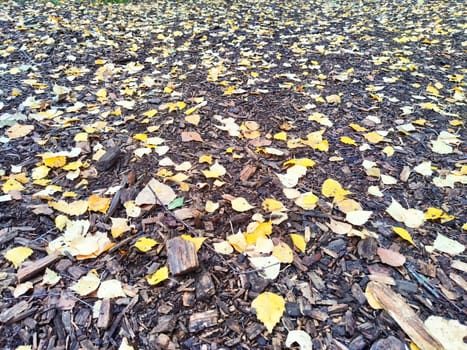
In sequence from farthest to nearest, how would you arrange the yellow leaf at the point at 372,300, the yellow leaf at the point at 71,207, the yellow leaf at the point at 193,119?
the yellow leaf at the point at 193,119, the yellow leaf at the point at 71,207, the yellow leaf at the point at 372,300

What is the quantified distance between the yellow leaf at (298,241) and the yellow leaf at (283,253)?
1.6 inches

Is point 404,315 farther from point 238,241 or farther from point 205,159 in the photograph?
point 205,159

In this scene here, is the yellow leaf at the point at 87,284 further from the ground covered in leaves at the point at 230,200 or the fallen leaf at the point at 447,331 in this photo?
the fallen leaf at the point at 447,331

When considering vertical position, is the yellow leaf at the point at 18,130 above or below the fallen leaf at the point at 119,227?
below

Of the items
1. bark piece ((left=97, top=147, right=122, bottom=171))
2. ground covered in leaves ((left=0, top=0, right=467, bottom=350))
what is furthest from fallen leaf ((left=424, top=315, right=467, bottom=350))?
bark piece ((left=97, top=147, right=122, bottom=171))

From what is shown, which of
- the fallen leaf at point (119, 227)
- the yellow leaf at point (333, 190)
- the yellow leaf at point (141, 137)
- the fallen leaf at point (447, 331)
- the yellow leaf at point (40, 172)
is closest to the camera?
the fallen leaf at point (447, 331)

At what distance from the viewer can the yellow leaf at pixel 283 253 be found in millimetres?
1275

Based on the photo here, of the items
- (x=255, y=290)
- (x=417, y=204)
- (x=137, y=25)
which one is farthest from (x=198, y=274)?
(x=137, y=25)

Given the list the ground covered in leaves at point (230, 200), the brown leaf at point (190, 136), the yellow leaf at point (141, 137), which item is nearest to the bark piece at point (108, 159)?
the ground covered in leaves at point (230, 200)


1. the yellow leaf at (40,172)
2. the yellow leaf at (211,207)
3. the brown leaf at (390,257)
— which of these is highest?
the yellow leaf at (211,207)

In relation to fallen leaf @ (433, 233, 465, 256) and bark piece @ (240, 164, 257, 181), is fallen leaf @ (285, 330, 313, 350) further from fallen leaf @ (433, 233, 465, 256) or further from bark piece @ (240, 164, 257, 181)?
bark piece @ (240, 164, 257, 181)

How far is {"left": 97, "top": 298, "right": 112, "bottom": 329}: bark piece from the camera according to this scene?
1072mm

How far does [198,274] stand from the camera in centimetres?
122

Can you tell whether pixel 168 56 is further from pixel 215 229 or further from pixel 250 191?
pixel 215 229
